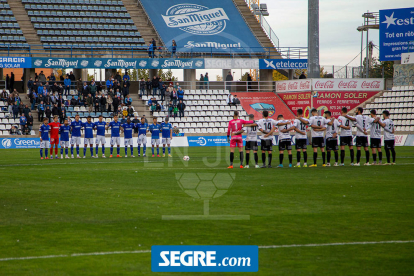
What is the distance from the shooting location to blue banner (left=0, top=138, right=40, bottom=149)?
33.5 m

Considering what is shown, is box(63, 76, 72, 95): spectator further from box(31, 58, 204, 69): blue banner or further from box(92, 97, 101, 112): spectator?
box(92, 97, 101, 112): spectator

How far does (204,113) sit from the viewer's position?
41281mm

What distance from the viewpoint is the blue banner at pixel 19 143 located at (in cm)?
3350

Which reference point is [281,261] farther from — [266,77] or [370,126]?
[266,77]

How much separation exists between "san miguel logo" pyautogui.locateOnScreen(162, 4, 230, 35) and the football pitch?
111 ft

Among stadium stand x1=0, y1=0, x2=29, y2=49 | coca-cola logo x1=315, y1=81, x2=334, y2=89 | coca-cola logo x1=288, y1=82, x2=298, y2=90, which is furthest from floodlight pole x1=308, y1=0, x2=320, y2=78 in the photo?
stadium stand x1=0, y1=0, x2=29, y2=49

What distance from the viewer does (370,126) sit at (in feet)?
65.3

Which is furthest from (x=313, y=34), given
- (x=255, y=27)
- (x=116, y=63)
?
(x=116, y=63)

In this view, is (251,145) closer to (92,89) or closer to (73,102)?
(92,89)

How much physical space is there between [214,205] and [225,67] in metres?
34.8

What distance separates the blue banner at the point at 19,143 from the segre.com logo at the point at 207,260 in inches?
1169

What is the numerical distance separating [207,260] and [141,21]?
145ft

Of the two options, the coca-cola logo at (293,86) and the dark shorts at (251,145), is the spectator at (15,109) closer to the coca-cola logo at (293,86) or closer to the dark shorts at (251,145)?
the dark shorts at (251,145)

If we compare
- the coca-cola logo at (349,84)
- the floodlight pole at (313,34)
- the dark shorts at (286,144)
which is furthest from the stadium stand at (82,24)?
the dark shorts at (286,144)
